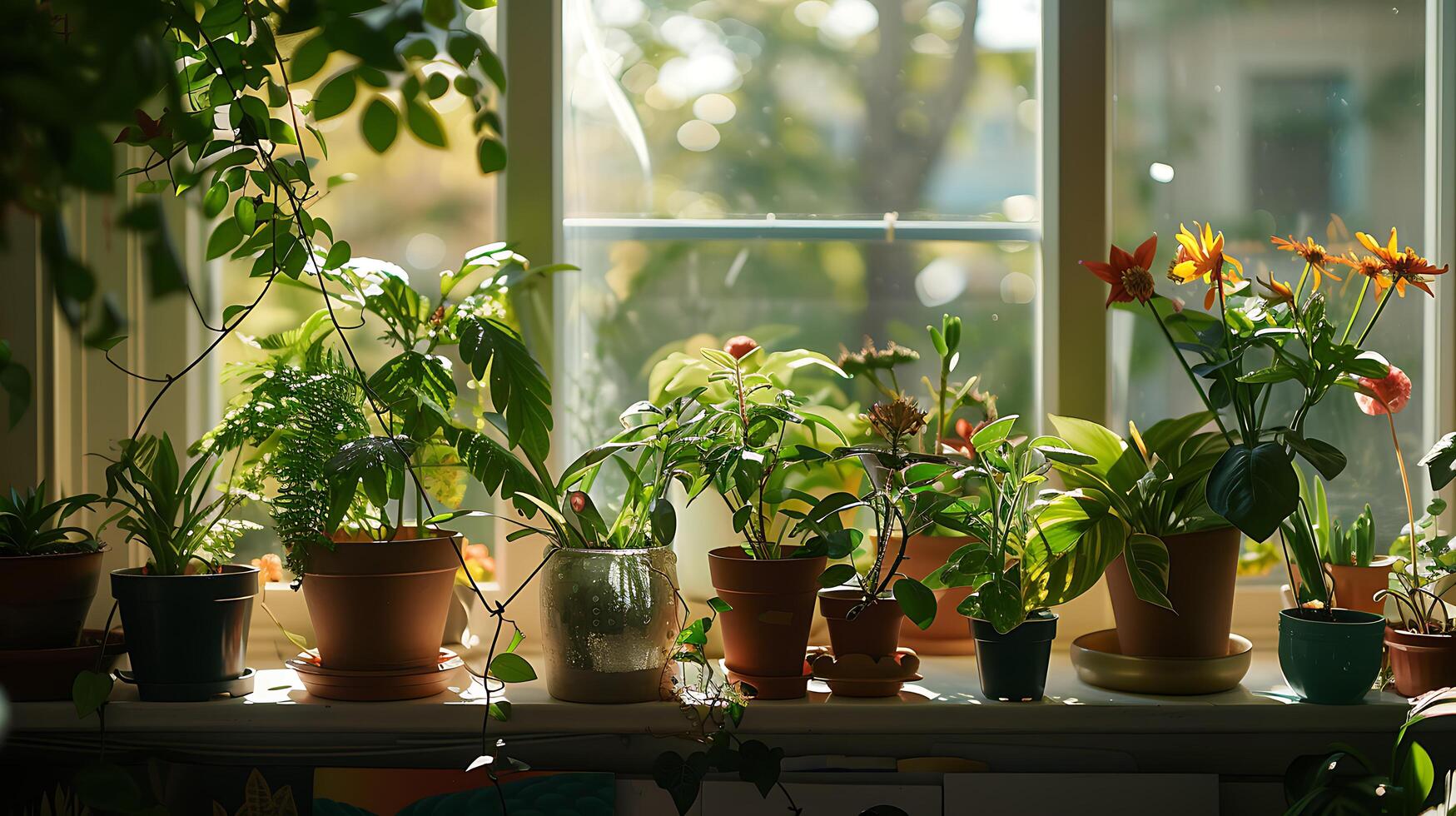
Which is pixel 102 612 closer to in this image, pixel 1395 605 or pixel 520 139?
pixel 520 139

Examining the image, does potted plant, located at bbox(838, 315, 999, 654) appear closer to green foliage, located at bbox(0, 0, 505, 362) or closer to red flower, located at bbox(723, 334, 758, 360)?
red flower, located at bbox(723, 334, 758, 360)

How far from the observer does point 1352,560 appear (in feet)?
4.53

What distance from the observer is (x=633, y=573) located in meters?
1.22

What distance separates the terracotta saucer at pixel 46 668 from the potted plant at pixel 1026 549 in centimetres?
100

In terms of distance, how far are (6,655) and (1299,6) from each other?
1916 millimetres

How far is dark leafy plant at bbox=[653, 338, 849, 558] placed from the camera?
1226 mm

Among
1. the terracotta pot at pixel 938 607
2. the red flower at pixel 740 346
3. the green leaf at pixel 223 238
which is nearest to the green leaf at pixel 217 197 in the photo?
the green leaf at pixel 223 238

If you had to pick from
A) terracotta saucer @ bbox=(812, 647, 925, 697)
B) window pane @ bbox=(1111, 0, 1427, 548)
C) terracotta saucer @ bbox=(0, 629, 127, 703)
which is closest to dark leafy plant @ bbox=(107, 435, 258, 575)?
terracotta saucer @ bbox=(0, 629, 127, 703)

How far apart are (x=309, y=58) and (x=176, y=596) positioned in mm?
844

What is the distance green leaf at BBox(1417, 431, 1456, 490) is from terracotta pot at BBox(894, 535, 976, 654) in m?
0.54

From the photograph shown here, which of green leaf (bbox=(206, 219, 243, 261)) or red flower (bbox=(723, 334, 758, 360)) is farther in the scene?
red flower (bbox=(723, 334, 758, 360))

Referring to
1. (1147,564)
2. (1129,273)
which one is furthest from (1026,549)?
(1129,273)

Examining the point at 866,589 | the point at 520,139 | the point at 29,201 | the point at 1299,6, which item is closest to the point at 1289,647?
the point at 866,589

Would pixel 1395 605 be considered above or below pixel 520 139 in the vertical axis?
below
